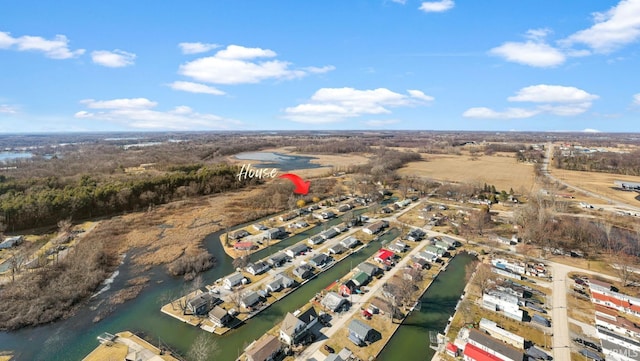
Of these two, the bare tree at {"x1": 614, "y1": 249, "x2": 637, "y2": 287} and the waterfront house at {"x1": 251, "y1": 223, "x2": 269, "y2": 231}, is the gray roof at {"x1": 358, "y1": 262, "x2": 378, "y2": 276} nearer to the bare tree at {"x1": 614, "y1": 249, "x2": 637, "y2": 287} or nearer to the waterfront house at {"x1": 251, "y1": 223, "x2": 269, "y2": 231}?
the waterfront house at {"x1": 251, "y1": 223, "x2": 269, "y2": 231}

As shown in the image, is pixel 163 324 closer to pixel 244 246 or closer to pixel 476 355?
pixel 244 246

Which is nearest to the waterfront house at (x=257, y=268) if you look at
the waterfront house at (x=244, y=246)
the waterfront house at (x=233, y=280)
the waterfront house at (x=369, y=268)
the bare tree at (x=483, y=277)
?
the waterfront house at (x=233, y=280)

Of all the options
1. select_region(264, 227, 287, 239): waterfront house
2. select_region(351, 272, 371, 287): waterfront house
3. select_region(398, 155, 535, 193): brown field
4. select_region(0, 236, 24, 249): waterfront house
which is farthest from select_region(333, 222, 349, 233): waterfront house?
select_region(398, 155, 535, 193): brown field

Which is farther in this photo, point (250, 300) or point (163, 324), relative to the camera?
point (250, 300)

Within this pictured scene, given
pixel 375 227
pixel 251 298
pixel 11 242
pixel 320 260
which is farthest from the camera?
pixel 375 227

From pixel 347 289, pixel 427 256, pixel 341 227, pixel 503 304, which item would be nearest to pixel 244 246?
pixel 341 227
